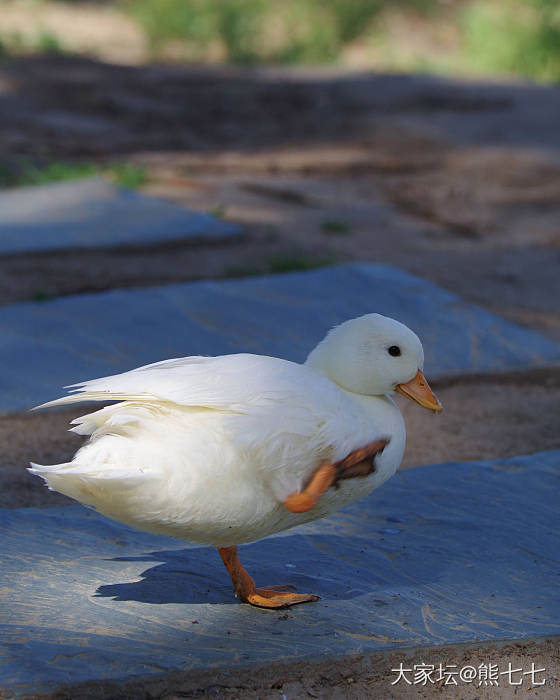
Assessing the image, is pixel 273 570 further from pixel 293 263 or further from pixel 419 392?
pixel 293 263

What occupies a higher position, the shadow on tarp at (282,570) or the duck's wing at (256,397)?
the duck's wing at (256,397)

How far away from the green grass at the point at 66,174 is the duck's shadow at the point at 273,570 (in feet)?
14.4

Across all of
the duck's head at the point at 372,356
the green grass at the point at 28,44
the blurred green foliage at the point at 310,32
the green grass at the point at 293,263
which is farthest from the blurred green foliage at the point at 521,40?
the duck's head at the point at 372,356

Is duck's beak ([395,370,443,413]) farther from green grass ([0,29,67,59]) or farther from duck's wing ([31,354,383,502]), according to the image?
green grass ([0,29,67,59])

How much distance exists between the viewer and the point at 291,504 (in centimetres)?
205

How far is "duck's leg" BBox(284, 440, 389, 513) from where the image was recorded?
2.06 metres

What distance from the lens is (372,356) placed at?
7.32 feet

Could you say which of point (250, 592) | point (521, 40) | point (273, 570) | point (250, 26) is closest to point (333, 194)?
point (273, 570)

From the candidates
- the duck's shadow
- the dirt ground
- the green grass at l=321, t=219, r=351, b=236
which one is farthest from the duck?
the green grass at l=321, t=219, r=351, b=236

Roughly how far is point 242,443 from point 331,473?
0.68 ft

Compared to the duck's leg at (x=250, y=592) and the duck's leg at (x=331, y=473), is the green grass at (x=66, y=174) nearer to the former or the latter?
the duck's leg at (x=250, y=592)

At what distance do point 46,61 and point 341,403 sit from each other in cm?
1023

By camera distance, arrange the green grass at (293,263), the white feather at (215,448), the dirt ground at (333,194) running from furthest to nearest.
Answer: the green grass at (293,263) < the dirt ground at (333,194) < the white feather at (215,448)

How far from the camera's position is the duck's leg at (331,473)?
2.06m
